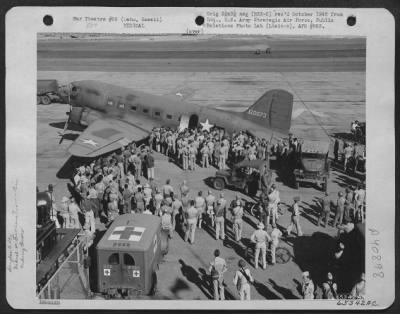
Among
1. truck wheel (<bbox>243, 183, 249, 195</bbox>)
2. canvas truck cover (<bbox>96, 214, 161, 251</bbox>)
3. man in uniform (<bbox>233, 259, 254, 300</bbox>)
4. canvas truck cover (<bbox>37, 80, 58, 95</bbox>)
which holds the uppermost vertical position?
canvas truck cover (<bbox>37, 80, 58, 95</bbox>)

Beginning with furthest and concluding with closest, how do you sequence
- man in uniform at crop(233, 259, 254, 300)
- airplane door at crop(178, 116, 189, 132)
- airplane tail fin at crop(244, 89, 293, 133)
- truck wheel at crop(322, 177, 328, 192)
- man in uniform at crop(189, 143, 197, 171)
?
1. airplane door at crop(178, 116, 189, 132)
2. man in uniform at crop(189, 143, 197, 171)
3. airplane tail fin at crop(244, 89, 293, 133)
4. truck wheel at crop(322, 177, 328, 192)
5. man in uniform at crop(233, 259, 254, 300)

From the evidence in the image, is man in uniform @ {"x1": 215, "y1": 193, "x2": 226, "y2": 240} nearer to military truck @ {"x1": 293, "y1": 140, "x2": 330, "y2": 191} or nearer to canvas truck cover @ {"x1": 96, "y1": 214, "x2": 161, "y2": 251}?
canvas truck cover @ {"x1": 96, "y1": 214, "x2": 161, "y2": 251}

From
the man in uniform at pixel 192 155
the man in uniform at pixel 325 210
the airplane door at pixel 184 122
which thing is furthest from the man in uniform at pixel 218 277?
the airplane door at pixel 184 122

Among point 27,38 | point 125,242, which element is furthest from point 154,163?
point 27,38

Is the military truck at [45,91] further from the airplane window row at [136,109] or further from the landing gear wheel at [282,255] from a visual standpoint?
the landing gear wheel at [282,255]

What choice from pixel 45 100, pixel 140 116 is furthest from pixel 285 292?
pixel 45 100

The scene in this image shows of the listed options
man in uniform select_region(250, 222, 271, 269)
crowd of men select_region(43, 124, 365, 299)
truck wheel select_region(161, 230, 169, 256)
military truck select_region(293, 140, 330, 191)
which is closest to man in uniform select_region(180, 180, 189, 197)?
crowd of men select_region(43, 124, 365, 299)

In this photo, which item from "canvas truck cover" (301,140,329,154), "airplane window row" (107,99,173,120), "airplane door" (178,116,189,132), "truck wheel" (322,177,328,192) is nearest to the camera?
"truck wheel" (322,177,328,192)
